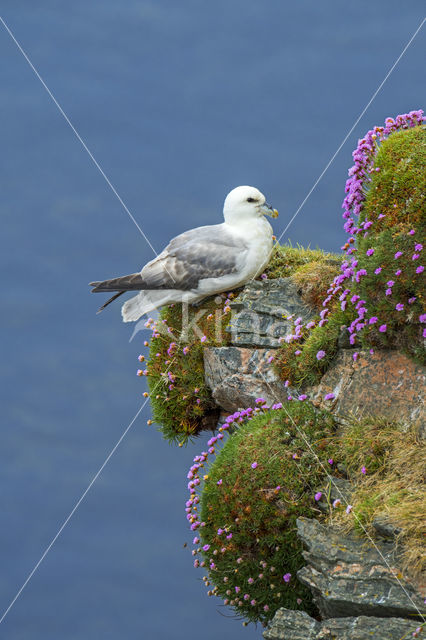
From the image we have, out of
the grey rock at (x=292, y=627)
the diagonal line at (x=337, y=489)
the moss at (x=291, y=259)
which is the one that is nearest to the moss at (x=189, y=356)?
the moss at (x=291, y=259)

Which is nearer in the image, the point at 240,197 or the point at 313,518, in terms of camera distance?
the point at 313,518

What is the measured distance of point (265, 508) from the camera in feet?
26.0

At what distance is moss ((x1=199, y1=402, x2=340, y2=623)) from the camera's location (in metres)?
7.91

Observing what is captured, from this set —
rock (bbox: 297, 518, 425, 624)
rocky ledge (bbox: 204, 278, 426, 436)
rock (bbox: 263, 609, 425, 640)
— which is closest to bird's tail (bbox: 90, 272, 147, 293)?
rocky ledge (bbox: 204, 278, 426, 436)

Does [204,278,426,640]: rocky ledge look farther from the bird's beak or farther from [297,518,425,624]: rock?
the bird's beak

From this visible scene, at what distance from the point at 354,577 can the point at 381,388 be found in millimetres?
2029

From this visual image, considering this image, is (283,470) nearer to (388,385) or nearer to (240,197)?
(388,385)

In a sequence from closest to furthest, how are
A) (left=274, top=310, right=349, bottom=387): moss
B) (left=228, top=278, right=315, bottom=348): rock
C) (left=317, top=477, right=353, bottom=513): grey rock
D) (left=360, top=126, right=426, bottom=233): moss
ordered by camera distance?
(left=317, top=477, right=353, bottom=513): grey rock, (left=360, top=126, right=426, bottom=233): moss, (left=274, top=310, right=349, bottom=387): moss, (left=228, top=278, right=315, bottom=348): rock

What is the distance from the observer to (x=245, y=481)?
816 cm

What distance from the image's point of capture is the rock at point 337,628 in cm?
643

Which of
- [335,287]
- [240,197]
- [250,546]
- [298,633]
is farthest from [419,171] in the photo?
[298,633]

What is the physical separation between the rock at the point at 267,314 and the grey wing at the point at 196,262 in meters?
0.45

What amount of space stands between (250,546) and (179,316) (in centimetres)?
354

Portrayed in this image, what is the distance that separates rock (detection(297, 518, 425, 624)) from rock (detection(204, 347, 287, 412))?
226cm
